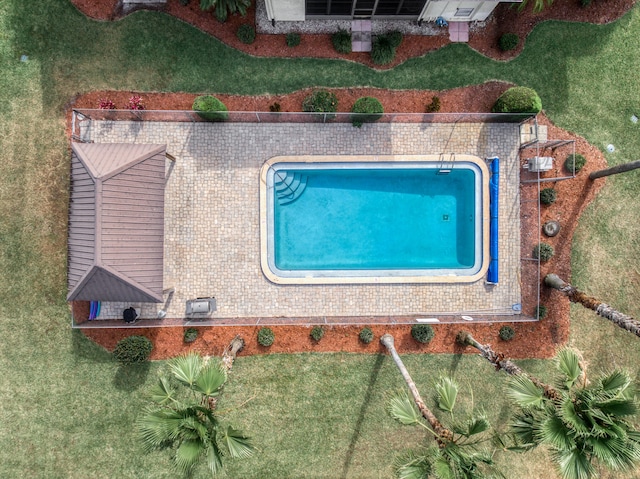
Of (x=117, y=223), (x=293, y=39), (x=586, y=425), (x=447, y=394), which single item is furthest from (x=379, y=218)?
(x=117, y=223)

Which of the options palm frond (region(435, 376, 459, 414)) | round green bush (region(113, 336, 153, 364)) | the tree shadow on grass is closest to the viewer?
palm frond (region(435, 376, 459, 414))

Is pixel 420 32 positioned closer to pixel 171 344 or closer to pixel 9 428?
pixel 171 344

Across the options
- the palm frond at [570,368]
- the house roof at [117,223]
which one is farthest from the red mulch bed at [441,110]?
the palm frond at [570,368]

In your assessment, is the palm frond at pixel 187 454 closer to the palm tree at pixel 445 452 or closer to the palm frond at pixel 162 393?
the palm frond at pixel 162 393

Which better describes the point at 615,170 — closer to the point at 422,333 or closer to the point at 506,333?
the point at 506,333

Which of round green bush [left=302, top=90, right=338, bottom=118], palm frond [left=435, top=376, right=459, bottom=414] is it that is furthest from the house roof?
palm frond [left=435, top=376, right=459, bottom=414]

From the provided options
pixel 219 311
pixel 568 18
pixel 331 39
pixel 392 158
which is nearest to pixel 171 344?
pixel 219 311

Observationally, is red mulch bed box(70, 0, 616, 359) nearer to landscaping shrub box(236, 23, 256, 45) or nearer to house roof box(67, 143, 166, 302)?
landscaping shrub box(236, 23, 256, 45)
